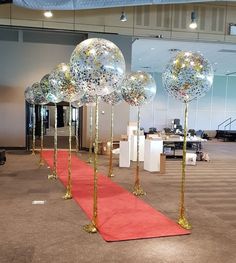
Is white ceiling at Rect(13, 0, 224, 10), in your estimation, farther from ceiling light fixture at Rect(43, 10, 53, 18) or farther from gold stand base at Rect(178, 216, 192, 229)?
gold stand base at Rect(178, 216, 192, 229)

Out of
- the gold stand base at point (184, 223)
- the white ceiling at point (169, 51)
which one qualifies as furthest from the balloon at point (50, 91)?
the white ceiling at point (169, 51)

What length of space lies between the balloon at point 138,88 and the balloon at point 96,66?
2145 mm

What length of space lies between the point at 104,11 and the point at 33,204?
8157mm

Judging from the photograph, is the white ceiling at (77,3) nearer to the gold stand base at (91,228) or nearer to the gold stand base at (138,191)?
the gold stand base at (138,191)

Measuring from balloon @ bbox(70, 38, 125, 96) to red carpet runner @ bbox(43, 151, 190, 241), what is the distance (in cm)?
176

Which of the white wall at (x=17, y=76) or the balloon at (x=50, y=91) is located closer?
the balloon at (x=50, y=91)

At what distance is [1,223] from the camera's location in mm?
4242

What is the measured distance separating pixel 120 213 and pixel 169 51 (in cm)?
1003

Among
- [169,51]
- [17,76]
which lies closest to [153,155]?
[17,76]

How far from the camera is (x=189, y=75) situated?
13.8 feet

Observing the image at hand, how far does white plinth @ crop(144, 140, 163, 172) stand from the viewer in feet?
26.8

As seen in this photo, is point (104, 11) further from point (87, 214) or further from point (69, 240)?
point (69, 240)

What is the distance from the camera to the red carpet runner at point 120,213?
4008 mm

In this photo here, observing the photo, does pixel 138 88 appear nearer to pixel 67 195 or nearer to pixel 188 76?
pixel 188 76
